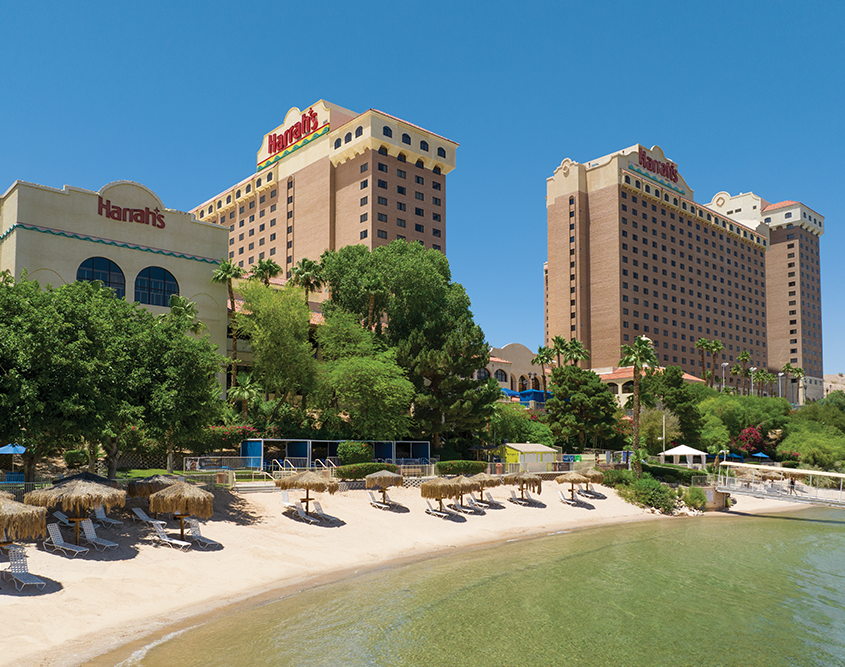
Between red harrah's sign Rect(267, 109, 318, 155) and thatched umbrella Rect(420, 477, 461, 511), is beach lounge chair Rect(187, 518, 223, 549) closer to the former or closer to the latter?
thatched umbrella Rect(420, 477, 461, 511)

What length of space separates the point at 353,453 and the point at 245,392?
9285 millimetres

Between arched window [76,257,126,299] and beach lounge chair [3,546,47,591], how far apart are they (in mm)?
31073

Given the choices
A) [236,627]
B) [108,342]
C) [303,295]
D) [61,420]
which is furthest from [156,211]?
[236,627]

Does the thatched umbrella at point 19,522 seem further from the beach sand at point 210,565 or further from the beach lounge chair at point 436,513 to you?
the beach lounge chair at point 436,513

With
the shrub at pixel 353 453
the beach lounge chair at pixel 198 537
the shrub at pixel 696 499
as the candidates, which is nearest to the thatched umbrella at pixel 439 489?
the shrub at pixel 353 453

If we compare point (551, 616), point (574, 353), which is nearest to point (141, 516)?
point (551, 616)

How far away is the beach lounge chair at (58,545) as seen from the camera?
21875 mm

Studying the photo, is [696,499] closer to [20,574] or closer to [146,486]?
[146,486]

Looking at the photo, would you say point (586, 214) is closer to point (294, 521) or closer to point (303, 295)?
point (303, 295)

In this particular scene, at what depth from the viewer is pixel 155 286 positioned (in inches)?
1973

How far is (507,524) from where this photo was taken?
3875 cm

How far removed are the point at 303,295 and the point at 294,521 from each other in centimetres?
2715

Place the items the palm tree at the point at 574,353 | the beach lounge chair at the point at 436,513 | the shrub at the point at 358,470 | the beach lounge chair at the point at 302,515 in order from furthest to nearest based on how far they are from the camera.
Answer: the palm tree at the point at 574,353, the shrub at the point at 358,470, the beach lounge chair at the point at 436,513, the beach lounge chair at the point at 302,515

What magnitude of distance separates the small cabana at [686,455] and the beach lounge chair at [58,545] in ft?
161
